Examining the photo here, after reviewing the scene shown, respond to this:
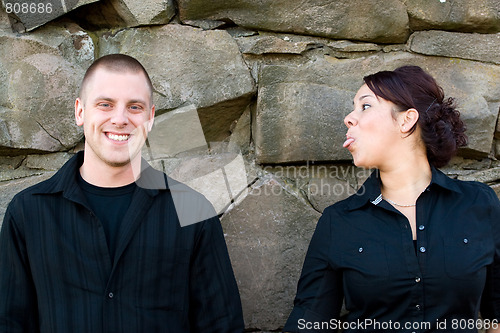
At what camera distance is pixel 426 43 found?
226 cm

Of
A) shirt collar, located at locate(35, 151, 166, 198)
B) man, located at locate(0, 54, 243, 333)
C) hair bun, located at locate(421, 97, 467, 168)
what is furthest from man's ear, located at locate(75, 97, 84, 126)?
hair bun, located at locate(421, 97, 467, 168)

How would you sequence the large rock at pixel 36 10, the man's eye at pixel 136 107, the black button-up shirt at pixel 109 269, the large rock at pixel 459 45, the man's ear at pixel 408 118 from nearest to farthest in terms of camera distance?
the black button-up shirt at pixel 109 269 → the man's eye at pixel 136 107 → the man's ear at pixel 408 118 → the large rock at pixel 36 10 → the large rock at pixel 459 45

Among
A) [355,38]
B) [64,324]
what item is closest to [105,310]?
[64,324]

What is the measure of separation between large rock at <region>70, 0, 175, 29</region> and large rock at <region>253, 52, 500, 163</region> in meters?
0.44

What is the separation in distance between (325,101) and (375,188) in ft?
1.33

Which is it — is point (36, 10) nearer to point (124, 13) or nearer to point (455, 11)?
point (124, 13)

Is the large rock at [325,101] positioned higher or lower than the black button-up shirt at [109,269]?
higher

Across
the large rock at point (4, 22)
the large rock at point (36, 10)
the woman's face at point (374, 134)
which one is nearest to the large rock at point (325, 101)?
the woman's face at point (374, 134)

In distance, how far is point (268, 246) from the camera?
2.21 m

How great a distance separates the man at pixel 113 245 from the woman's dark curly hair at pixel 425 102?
76cm

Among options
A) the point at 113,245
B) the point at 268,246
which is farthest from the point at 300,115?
A: the point at 113,245

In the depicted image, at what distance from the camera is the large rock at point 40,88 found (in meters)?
2.14

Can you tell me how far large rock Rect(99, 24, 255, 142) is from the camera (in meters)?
2.19

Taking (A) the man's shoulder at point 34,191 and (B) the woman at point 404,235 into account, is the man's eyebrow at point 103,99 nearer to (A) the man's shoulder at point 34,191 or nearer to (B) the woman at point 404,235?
(A) the man's shoulder at point 34,191
